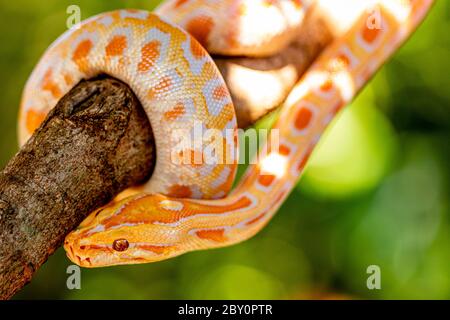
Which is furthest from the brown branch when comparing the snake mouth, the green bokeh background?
the green bokeh background

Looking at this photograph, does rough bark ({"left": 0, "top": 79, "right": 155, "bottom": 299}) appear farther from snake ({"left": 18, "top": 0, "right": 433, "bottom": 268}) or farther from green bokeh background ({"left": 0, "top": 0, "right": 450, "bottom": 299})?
green bokeh background ({"left": 0, "top": 0, "right": 450, "bottom": 299})

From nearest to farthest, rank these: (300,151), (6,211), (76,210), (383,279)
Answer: (6,211) → (76,210) → (300,151) → (383,279)

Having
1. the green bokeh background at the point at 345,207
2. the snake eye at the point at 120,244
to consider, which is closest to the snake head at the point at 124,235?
the snake eye at the point at 120,244

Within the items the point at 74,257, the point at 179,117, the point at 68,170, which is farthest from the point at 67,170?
the point at 179,117

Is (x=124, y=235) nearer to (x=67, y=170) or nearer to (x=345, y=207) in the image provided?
(x=67, y=170)

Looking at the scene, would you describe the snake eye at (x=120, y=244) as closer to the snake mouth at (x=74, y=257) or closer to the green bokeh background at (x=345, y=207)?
the snake mouth at (x=74, y=257)

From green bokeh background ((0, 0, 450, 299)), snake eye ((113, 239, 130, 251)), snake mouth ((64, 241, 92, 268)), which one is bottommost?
snake mouth ((64, 241, 92, 268))

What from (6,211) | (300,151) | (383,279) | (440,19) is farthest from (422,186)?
(6,211)
